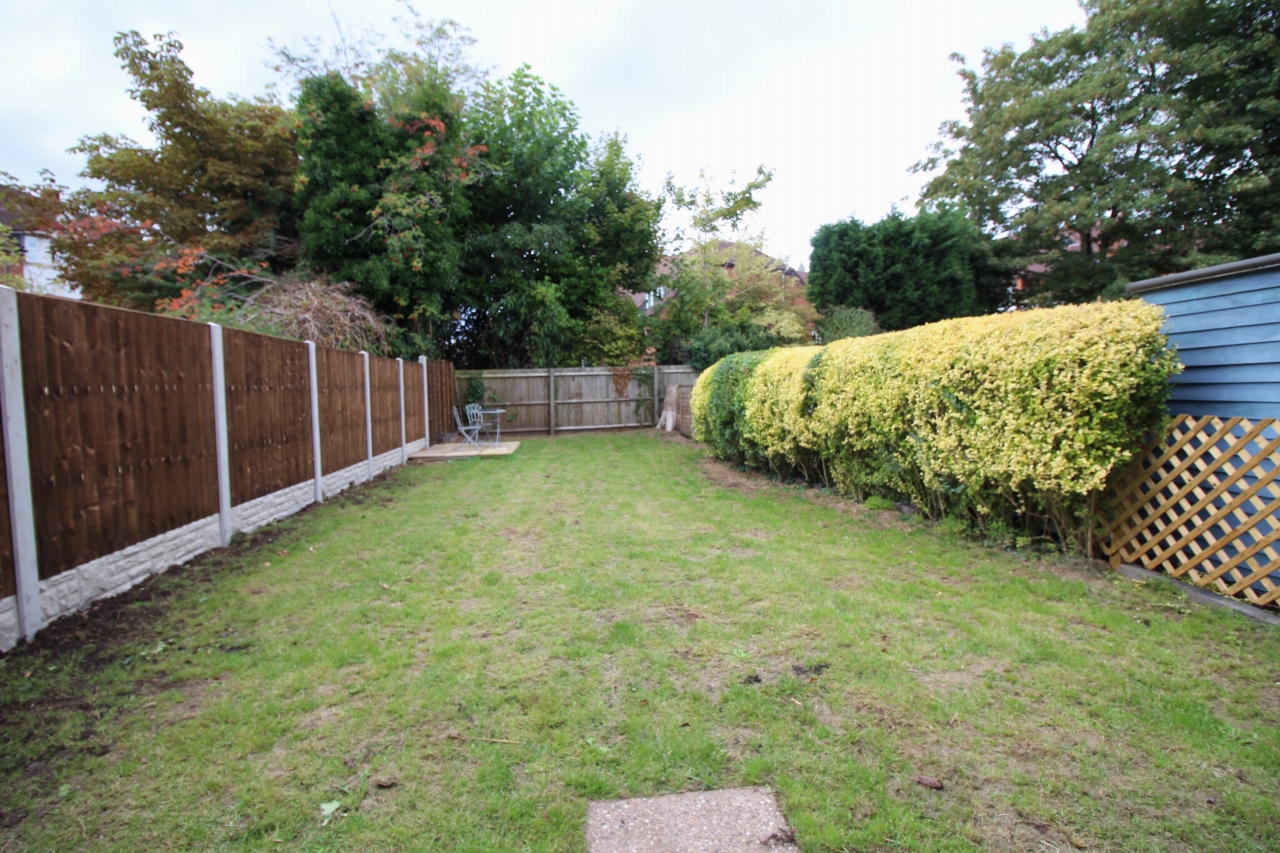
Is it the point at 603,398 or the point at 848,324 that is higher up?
the point at 848,324

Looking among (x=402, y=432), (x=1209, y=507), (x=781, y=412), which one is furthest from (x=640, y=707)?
(x=402, y=432)

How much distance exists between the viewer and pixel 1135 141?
1463 centimetres

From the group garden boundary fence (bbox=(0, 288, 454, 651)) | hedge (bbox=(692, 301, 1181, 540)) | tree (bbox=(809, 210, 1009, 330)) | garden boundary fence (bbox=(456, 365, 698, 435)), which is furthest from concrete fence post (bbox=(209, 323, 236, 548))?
tree (bbox=(809, 210, 1009, 330))

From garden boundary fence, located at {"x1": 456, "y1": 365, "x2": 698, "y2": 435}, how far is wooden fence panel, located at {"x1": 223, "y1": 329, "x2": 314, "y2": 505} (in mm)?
8640

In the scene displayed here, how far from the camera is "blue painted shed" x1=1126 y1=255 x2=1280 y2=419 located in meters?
3.57

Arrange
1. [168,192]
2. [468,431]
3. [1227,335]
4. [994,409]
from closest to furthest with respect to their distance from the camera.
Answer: [1227,335]
[994,409]
[168,192]
[468,431]

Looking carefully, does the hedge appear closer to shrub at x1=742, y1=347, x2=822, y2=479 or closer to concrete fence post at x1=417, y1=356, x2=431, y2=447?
shrub at x1=742, y1=347, x2=822, y2=479

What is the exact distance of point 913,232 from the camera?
15.5 m

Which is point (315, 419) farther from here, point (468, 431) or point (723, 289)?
point (723, 289)

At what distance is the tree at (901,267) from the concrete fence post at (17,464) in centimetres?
1581

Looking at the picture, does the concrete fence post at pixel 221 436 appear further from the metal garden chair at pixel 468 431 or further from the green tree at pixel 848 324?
the green tree at pixel 848 324

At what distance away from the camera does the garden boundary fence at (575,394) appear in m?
15.5

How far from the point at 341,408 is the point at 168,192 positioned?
371 inches

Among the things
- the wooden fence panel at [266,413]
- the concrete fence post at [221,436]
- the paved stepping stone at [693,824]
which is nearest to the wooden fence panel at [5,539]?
the concrete fence post at [221,436]
